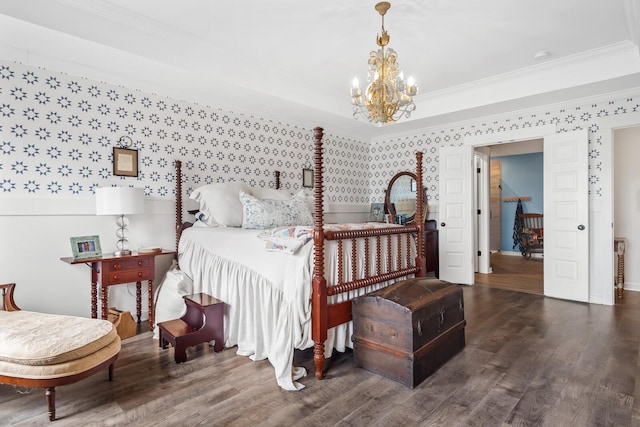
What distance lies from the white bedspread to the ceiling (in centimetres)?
162

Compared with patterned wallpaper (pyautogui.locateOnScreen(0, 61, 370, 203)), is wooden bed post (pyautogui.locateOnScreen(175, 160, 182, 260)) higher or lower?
lower

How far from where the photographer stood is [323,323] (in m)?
2.22

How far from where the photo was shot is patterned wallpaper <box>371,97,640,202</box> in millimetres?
3918

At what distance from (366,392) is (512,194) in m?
7.34

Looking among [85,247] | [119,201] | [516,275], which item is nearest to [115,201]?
[119,201]

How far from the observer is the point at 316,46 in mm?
3199

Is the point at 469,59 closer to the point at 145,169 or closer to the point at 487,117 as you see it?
the point at 487,117

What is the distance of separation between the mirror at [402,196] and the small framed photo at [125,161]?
362 cm

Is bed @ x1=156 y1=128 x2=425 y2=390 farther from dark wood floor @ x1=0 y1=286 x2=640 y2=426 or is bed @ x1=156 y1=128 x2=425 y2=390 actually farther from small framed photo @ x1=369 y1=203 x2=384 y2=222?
small framed photo @ x1=369 y1=203 x2=384 y2=222

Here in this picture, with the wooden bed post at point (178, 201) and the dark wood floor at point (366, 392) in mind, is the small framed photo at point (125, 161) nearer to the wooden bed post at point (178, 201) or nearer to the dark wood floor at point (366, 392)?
the wooden bed post at point (178, 201)

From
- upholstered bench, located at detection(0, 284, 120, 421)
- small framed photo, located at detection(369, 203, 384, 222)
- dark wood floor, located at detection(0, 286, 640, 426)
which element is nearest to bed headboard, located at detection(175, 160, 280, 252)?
dark wood floor, located at detection(0, 286, 640, 426)

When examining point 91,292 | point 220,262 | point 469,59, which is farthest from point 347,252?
point 469,59

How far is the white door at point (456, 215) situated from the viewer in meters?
4.85

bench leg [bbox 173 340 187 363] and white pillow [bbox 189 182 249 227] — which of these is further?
white pillow [bbox 189 182 249 227]
